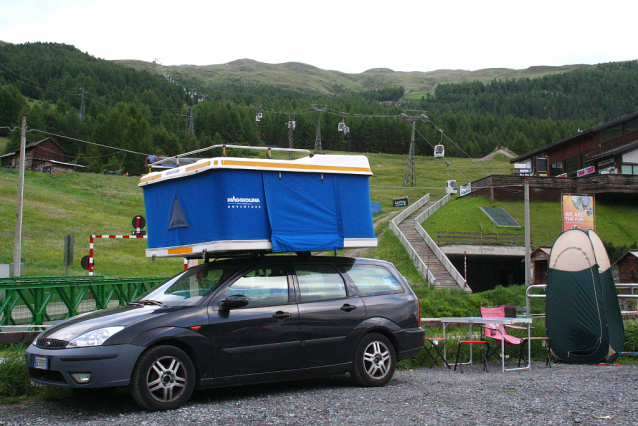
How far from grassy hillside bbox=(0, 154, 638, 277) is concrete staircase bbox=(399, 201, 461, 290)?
1.80m

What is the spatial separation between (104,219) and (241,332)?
1747 inches

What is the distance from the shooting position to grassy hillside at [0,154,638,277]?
34.2 m

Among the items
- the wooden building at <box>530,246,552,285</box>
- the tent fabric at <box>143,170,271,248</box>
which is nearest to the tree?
the wooden building at <box>530,246,552,285</box>

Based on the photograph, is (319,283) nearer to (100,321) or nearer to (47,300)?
(100,321)

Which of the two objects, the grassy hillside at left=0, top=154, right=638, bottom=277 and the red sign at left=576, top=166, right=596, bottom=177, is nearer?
the grassy hillside at left=0, top=154, right=638, bottom=277

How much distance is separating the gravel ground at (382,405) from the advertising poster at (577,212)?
61.0 feet

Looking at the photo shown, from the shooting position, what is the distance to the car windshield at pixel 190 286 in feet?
22.8

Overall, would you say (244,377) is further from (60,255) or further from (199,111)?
(199,111)

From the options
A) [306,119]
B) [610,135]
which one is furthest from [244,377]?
[306,119]

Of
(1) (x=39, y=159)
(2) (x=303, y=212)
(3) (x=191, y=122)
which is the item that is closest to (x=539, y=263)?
(2) (x=303, y=212)

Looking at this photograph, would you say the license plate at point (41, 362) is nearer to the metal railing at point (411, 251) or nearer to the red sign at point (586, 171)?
the metal railing at point (411, 251)

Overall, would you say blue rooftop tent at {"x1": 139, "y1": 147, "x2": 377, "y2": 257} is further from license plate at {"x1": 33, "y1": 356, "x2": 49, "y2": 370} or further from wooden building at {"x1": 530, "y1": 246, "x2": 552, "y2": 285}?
wooden building at {"x1": 530, "y1": 246, "x2": 552, "y2": 285}

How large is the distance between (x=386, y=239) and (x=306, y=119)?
104 metres

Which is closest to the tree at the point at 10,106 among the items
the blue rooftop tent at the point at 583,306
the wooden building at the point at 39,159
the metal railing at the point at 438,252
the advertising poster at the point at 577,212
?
the wooden building at the point at 39,159
